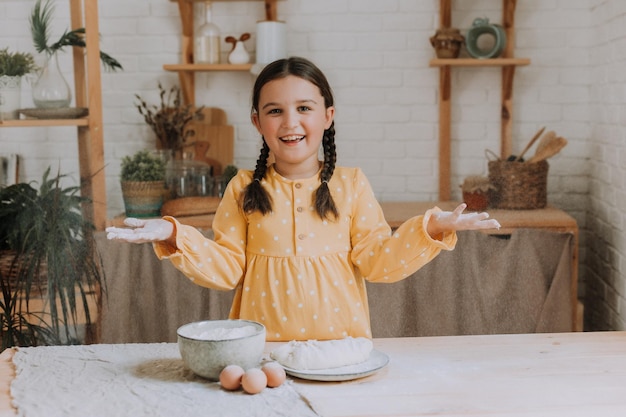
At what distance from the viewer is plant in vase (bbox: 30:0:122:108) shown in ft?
9.57

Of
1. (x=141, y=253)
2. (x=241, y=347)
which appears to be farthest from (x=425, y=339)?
(x=141, y=253)

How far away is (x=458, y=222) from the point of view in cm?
152

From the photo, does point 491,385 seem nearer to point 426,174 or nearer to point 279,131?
point 279,131

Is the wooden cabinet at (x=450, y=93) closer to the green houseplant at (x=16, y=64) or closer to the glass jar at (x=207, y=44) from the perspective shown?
the glass jar at (x=207, y=44)

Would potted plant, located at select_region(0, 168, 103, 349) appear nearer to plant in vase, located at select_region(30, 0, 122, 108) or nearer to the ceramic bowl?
plant in vase, located at select_region(30, 0, 122, 108)

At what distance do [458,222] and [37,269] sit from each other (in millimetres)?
1665

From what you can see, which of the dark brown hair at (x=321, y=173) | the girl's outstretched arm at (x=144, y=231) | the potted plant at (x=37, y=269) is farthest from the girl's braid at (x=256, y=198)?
the potted plant at (x=37, y=269)

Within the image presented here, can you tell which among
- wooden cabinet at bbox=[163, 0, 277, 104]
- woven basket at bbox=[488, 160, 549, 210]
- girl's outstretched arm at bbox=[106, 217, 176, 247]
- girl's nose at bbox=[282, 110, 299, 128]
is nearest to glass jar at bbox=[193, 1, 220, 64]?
wooden cabinet at bbox=[163, 0, 277, 104]

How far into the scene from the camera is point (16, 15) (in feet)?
10.8

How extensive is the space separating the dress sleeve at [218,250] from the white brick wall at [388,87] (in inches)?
65.6

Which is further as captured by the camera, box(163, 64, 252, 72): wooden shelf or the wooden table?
box(163, 64, 252, 72): wooden shelf

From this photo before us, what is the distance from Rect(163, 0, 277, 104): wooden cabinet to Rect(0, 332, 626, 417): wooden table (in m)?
1.85

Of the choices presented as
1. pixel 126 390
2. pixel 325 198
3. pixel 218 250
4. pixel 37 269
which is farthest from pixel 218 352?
pixel 37 269

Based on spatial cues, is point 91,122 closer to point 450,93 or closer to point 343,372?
point 450,93
